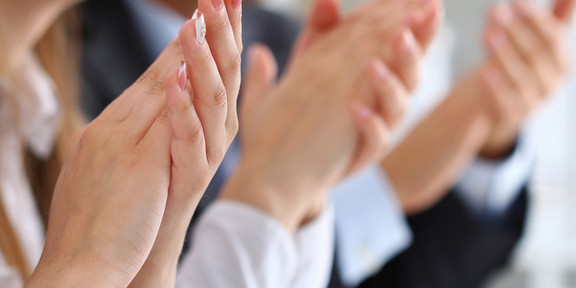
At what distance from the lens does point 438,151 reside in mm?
465

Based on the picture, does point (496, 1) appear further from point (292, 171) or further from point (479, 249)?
point (292, 171)

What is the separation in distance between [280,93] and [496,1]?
92cm

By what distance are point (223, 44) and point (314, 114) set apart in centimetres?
17

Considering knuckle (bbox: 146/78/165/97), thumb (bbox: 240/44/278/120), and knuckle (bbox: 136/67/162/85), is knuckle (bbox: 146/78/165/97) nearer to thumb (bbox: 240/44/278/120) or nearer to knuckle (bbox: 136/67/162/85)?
knuckle (bbox: 136/67/162/85)

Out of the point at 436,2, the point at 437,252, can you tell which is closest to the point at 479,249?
the point at 437,252

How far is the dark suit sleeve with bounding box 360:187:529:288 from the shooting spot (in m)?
0.46

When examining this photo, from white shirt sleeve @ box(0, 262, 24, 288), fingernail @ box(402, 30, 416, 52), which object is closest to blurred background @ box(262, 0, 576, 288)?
fingernail @ box(402, 30, 416, 52)

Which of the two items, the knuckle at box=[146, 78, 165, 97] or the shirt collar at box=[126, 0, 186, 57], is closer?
the knuckle at box=[146, 78, 165, 97]

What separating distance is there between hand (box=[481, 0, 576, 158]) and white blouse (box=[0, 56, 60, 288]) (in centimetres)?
28

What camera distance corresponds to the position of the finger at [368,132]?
0.29 meters

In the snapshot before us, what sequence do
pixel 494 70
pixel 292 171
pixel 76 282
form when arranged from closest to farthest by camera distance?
1. pixel 76 282
2. pixel 292 171
3. pixel 494 70

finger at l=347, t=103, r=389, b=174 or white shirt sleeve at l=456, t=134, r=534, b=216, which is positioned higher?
finger at l=347, t=103, r=389, b=174

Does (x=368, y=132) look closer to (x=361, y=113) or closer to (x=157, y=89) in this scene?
(x=361, y=113)

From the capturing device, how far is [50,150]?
1.01 feet
